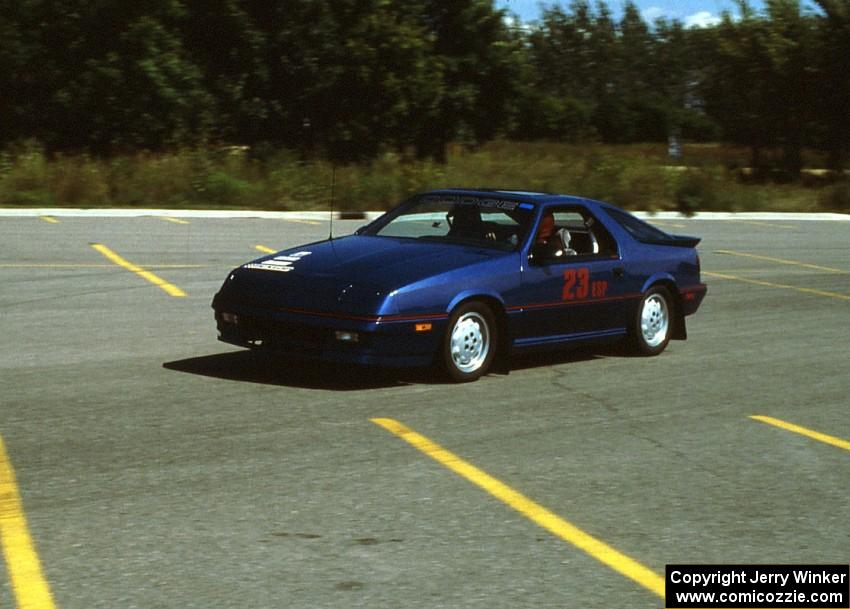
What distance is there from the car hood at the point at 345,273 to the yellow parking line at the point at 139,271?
5065 millimetres

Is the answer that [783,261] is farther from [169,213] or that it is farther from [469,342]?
[469,342]

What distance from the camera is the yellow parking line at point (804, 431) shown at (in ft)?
27.6

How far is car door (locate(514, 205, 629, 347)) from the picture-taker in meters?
10.4

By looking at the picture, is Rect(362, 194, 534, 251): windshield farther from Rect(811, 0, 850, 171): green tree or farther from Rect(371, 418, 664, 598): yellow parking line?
Rect(811, 0, 850, 171): green tree

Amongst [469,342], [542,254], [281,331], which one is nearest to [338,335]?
[281,331]

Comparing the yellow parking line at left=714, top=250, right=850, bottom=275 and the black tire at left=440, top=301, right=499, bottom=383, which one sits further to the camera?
the yellow parking line at left=714, top=250, right=850, bottom=275

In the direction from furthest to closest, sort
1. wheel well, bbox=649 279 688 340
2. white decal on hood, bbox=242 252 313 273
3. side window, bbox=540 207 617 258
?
wheel well, bbox=649 279 688 340 < side window, bbox=540 207 617 258 < white decal on hood, bbox=242 252 313 273

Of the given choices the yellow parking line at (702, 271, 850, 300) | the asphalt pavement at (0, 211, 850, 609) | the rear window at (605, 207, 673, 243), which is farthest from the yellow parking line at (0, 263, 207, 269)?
the rear window at (605, 207, 673, 243)

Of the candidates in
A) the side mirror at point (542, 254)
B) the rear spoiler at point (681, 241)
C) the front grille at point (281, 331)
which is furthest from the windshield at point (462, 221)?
the rear spoiler at point (681, 241)

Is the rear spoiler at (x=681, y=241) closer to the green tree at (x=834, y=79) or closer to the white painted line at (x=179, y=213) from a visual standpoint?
the white painted line at (x=179, y=213)

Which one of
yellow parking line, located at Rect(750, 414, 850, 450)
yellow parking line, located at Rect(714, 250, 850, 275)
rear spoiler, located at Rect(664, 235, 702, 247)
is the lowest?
yellow parking line, located at Rect(750, 414, 850, 450)

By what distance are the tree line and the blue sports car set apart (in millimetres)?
24358

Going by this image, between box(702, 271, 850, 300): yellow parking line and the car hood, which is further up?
the car hood

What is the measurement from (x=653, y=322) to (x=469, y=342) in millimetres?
2332
